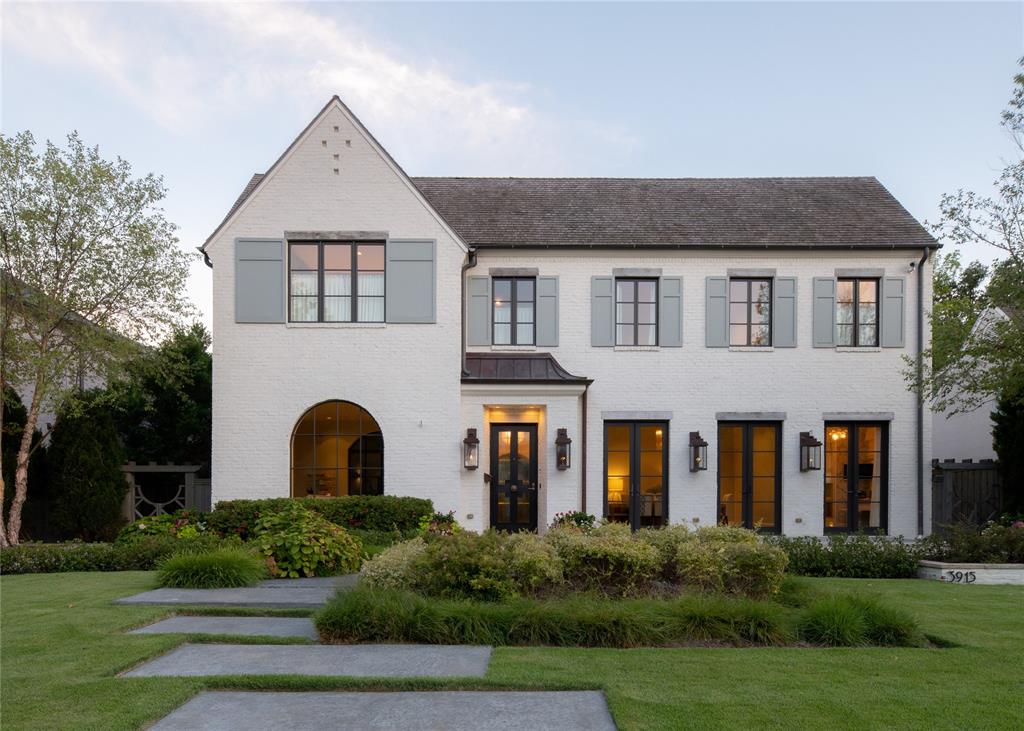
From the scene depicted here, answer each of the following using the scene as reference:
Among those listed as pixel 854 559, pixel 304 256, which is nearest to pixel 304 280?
pixel 304 256

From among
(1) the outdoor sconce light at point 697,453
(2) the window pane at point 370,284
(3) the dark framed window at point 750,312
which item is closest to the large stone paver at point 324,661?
(2) the window pane at point 370,284

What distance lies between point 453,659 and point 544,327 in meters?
9.85

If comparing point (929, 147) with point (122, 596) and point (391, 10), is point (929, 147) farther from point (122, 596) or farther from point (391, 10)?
point (122, 596)

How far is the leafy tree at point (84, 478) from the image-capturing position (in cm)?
1380

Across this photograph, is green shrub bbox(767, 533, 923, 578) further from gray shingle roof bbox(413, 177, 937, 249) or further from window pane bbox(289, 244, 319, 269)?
window pane bbox(289, 244, 319, 269)

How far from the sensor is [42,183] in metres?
12.3

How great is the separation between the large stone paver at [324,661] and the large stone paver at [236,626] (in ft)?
1.35

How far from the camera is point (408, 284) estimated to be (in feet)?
45.1

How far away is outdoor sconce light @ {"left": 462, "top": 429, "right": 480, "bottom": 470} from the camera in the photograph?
1348cm

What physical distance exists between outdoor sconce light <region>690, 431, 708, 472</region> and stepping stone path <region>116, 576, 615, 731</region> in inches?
371

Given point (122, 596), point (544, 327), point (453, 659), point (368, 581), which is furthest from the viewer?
point (544, 327)

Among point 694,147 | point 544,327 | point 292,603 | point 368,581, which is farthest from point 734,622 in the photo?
point 694,147

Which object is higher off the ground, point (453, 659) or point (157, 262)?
point (157, 262)

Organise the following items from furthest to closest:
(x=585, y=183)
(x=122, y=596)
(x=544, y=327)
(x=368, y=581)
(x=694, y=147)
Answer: (x=694, y=147) → (x=585, y=183) → (x=544, y=327) → (x=122, y=596) → (x=368, y=581)
